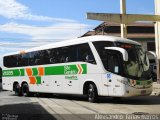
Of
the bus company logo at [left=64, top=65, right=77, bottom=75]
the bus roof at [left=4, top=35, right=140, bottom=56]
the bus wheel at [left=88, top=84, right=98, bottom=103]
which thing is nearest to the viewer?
the bus roof at [left=4, top=35, right=140, bottom=56]

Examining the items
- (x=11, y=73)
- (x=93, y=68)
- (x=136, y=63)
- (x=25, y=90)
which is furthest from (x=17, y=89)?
(x=136, y=63)

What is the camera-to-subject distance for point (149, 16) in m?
32.9

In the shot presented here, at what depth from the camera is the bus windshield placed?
18625 mm

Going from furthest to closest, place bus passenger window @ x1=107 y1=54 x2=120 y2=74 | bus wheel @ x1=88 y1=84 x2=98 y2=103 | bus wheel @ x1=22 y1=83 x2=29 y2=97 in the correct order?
bus wheel @ x1=22 y1=83 x2=29 y2=97 → bus wheel @ x1=88 y1=84 x2=98 y2=103 → bus passenger window @ x1=107 y1=54 x2=120 y2=74

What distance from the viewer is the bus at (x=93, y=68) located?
61.0 feet

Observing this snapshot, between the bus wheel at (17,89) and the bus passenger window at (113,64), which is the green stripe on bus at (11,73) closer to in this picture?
the bus wheel at (17,89)

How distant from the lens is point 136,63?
19000mm

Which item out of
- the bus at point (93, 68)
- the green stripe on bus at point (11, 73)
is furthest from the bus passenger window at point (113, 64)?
the green stripe on bus at point (11, 73)

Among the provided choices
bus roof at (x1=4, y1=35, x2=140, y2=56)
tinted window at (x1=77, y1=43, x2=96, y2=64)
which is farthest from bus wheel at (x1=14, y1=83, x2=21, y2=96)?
tinted window at (x1=77, y1=43, x2=96, y2=64)

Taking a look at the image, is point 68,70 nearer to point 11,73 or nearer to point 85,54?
point 85,54

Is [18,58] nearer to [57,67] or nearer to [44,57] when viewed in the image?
[44,57]

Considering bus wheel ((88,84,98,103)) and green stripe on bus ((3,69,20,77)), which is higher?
green stripe on bus ((3,69,20,77))

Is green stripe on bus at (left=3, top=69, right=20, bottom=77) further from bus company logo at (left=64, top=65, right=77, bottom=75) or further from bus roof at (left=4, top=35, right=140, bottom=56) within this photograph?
bus company logo at (left=64, top=65, right=77, bottom=75)

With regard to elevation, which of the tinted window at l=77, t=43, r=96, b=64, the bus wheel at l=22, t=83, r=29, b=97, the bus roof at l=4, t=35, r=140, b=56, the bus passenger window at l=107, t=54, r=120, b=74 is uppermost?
the bus roof at l=4, t=35, r=140, b=56
